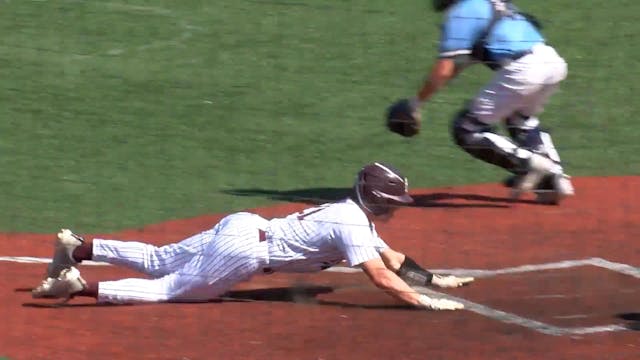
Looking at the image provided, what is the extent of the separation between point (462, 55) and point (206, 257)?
2.59m

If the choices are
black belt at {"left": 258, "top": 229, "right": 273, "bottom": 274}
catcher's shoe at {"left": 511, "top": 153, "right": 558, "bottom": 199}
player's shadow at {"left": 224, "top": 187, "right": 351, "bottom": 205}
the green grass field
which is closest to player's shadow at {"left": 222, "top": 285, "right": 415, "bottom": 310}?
black belt at {"left": 258, "top": 229, "right": 273, "bottom": 274}

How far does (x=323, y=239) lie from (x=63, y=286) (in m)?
1.36

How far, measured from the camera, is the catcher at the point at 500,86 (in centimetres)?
897

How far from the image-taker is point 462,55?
895cm

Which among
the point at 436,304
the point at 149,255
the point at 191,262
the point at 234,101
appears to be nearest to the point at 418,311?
the point at 436,304

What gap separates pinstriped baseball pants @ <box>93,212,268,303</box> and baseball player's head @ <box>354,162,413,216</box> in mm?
550

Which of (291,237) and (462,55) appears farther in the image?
(462,55)

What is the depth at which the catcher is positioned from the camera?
8969 millimetres

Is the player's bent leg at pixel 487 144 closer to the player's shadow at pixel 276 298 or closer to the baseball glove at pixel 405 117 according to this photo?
the baseball glove at pixel 405 117

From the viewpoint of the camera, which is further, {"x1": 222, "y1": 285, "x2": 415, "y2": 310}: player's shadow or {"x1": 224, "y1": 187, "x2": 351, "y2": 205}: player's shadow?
{"x1": 224, "y1": 187, "x2": 351, "y2": 205}: player's shadow

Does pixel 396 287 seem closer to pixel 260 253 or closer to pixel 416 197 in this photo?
pixel 260 253

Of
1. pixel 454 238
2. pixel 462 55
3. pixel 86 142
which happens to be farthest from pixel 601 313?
pixel 86 142

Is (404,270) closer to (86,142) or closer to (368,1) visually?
(86,142)

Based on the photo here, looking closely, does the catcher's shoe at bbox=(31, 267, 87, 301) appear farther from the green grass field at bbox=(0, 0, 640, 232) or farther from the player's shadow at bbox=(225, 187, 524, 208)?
the player's shadow at bbox=(225, 187, 524, 208)
